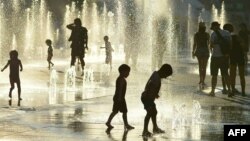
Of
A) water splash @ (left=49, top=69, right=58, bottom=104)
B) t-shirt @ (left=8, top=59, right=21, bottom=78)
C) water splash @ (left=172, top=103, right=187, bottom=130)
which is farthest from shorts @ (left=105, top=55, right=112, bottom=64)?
water splash @ (left=172, top=103, right=187, bottom=130)

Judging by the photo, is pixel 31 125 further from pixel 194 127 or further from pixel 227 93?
pixel 227 93

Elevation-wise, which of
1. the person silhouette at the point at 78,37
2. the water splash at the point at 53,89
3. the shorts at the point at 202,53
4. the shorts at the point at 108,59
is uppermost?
the person silhouette at the point at 78,37

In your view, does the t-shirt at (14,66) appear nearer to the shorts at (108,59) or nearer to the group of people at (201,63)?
the group of people at (201,63)

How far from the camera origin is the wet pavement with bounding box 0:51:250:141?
11250mm

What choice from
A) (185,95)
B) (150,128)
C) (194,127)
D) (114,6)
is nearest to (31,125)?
(150,128)

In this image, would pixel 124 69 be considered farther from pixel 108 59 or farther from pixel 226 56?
pixel 108 59

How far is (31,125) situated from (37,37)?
210ft

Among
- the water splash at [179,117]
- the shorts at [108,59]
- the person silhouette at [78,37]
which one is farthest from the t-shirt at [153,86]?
the shorts at [108,59]

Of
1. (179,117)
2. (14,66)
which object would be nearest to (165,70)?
(179,117)

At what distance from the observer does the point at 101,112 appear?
14172mm

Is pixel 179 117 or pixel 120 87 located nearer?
pixel 120 87

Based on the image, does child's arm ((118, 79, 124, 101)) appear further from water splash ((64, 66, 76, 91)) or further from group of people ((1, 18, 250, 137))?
water splash ((64, 66, 76, 91))

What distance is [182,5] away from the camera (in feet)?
247

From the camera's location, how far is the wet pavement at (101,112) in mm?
11250
